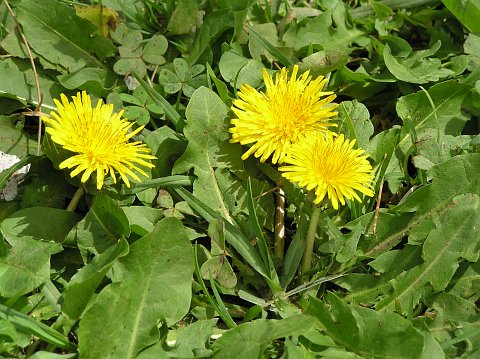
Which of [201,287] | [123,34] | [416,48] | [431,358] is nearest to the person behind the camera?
[431,358]

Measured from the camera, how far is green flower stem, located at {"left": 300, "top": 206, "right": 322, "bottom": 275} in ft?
8.29

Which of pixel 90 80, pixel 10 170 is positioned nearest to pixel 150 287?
pixel 10 170

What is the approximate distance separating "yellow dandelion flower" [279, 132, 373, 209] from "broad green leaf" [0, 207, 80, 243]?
916mm

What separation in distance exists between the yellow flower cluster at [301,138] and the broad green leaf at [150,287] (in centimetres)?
51

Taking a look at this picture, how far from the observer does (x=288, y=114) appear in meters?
2.62

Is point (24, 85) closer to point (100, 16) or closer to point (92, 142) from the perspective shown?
point (100, 16)

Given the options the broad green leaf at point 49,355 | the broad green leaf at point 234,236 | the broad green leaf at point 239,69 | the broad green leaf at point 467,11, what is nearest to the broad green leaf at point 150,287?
the broad green leaf at point 49,355

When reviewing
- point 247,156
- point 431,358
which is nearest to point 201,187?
point 247,156

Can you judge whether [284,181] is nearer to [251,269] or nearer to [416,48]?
[251,269]

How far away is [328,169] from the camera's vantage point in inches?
95.3

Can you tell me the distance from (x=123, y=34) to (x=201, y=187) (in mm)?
953

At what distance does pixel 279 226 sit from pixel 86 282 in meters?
0.90

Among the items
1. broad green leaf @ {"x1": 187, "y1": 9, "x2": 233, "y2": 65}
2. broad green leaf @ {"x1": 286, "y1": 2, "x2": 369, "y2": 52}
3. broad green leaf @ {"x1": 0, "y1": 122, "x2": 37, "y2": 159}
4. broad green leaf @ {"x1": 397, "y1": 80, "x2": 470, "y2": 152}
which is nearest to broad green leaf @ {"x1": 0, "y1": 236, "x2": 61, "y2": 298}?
broad green leaf @ {"x1": 0, "y1": 122, "x2": 37, "y2": 159}

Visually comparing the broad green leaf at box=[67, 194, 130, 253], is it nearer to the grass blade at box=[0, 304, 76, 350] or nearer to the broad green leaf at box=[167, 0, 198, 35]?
the grass blade at box=[0, 304, 76, 350]
